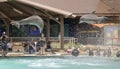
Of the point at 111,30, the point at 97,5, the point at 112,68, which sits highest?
the point at 97,5

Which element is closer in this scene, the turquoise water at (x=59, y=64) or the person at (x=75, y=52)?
the turquoise water at (x=59, y=64)

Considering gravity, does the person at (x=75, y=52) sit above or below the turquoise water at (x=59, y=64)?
above

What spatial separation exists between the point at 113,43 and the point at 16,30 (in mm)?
9378

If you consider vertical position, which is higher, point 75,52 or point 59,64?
point 75,52

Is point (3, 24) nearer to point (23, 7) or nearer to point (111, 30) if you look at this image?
point (23, 7)

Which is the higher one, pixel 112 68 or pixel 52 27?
pixel 52 27

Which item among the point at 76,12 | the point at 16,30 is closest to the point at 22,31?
the point at 16,30

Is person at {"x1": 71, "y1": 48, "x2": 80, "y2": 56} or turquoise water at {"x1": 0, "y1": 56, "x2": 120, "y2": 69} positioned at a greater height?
person at {"x1": 71, "y1": 48, "x2": 80, "y2": 56}

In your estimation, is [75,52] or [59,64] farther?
[75,52]

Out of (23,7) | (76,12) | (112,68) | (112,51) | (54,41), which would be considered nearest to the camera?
(112,68)

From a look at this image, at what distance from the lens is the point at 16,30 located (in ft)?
106

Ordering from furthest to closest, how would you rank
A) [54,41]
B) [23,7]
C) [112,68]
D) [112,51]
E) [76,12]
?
[76,12]
[54,41]
[23,7]
[112,51]
[112,68]

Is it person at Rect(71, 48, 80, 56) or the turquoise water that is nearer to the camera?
the turquoise water

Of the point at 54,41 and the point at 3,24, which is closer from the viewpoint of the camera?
the point at 54,41
